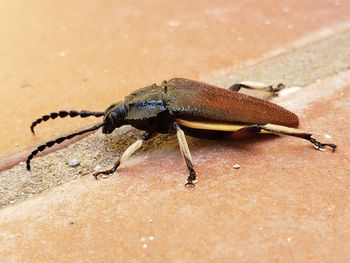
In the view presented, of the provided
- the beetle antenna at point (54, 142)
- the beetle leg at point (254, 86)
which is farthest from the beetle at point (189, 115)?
the beetle leg at point (254, 86)

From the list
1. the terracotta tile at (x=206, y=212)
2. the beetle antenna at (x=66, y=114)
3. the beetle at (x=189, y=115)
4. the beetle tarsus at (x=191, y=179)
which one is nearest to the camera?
the terracotta tile at (x=206, y=212)

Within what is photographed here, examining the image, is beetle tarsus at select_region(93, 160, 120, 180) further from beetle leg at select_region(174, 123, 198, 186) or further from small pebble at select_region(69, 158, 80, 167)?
beetle leg at select_region(174, 123, 198, 186)

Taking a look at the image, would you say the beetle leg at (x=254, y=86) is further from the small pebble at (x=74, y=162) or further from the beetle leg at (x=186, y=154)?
the small pebble at (x=74, y=162)

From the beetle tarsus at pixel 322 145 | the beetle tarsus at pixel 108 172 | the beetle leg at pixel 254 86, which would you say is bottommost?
the beetle tarsus at pixel 322 145

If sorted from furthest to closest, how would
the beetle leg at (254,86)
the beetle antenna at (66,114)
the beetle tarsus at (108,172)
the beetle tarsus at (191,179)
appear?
the beetle leg at (254,86)
the beetle antenna at (66,114)
the beetle tarsus at (108,172)
the beetle tarsus at (191,179)

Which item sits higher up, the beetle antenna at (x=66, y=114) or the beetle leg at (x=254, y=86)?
the beetle antenna at (x=66, y=114)

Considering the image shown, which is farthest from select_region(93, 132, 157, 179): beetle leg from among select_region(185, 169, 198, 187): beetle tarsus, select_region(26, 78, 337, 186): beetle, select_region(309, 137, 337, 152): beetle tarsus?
select_region(309, 137, 337, 152): beetle tarsus

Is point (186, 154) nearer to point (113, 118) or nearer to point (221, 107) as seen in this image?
point (221, 107)

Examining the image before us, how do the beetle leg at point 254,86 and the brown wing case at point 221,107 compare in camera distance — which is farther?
the beetle leg at point 254,86
